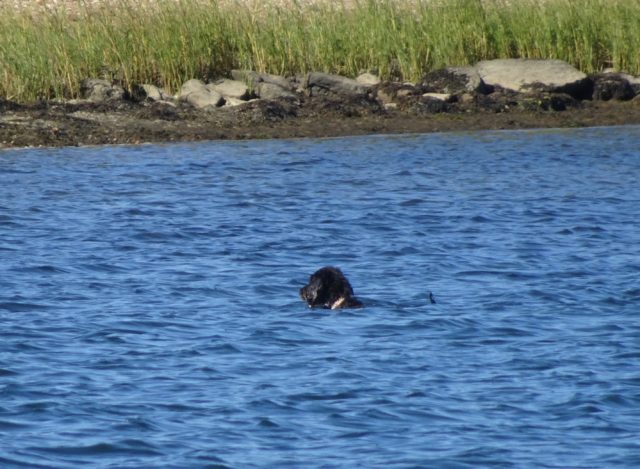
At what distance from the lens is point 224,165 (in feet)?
59.8

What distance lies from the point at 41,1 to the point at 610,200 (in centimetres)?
1824

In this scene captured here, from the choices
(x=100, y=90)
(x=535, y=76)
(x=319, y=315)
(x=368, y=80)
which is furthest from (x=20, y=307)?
(x=535, y=76)

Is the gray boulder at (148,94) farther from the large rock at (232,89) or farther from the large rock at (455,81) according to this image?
the large rock at (455,81)

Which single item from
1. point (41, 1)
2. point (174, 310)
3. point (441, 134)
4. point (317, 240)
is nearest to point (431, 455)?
point (174, 310)

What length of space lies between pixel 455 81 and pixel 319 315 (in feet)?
41.3

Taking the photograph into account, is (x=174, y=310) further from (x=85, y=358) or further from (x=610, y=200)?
(x=610, y=200)

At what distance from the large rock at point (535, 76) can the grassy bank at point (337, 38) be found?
1.93ft

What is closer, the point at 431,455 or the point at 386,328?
the point at 431,455

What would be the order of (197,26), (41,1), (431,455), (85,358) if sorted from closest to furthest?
(431,455) → (85,358) → (197,26) → (41,1)

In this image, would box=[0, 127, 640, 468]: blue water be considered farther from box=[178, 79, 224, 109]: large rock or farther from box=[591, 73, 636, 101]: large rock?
box=[591, 73, 636, 101]: large rock

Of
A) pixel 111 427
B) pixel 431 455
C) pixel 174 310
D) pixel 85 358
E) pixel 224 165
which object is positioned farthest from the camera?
pixel 224 165

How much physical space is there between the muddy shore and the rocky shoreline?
0.02 metres

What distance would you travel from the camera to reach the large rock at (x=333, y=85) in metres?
22.2

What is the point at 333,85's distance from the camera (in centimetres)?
2223
